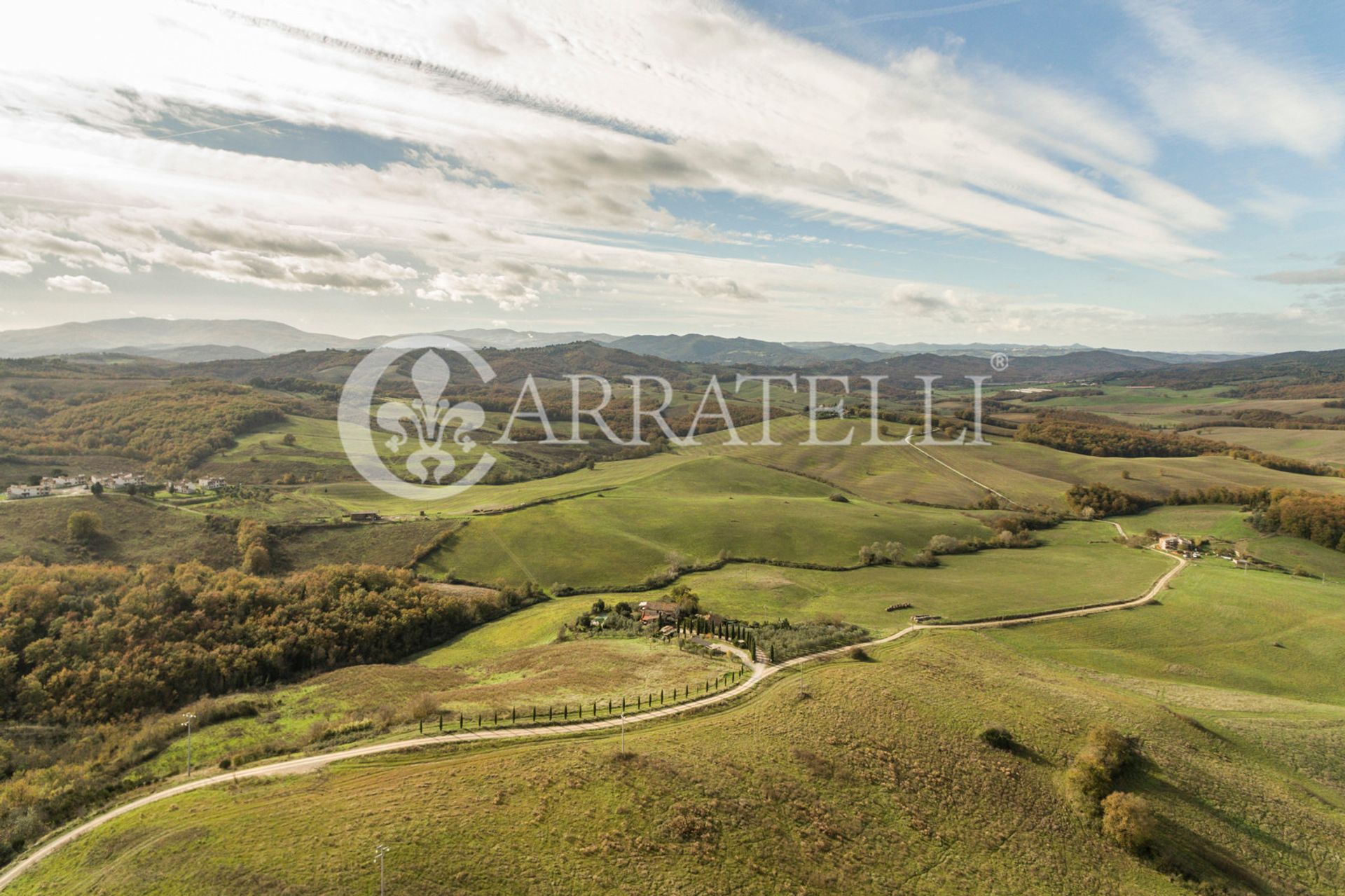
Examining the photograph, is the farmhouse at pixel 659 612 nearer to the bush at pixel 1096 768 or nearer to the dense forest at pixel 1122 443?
the bush at pixel 1096 768

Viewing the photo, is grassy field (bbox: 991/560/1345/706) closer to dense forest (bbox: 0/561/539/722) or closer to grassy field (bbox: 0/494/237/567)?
dense forest (bbox: 0/561/539/722)

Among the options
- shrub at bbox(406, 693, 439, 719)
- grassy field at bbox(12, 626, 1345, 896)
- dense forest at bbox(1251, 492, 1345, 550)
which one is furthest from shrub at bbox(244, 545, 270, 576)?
dense forest at bbox(1251, 492, 1345, 550)

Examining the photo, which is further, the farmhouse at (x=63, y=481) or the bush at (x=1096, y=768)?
the farmhouse at (x=63, y=481)

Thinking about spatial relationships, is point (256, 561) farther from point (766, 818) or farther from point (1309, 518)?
point (1309, 518)

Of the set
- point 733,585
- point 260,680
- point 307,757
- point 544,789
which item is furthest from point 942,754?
point 260,680

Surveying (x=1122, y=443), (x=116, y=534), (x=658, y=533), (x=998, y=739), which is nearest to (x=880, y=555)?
(x=658, y=533)

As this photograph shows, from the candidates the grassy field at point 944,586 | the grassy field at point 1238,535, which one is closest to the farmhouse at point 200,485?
the grassy field at point 944,586

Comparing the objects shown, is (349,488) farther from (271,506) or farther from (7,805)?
(7,805)
